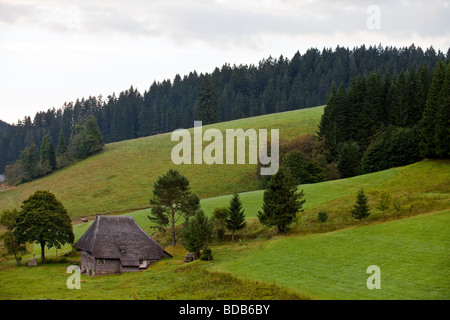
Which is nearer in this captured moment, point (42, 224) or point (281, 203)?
point (281, 203)

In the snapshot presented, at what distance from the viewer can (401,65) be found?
179500mm

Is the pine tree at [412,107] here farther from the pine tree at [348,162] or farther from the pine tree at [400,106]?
the pine tree at [348,162]

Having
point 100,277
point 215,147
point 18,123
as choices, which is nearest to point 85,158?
point 215,147

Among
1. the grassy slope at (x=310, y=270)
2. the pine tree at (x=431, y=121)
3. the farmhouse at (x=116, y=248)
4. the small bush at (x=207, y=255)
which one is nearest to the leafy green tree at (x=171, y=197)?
the farmhouse at (x=116, y=248)

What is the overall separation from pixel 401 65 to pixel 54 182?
472ft

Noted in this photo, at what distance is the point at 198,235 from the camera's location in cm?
4475

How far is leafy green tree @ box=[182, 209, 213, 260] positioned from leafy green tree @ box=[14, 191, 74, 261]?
15852mm

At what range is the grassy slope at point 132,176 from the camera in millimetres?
84875

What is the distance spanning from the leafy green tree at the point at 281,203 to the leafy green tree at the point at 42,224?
23584mm

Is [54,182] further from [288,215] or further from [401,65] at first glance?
[401,65]

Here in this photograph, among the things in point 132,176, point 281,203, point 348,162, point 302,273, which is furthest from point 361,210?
point 132,176

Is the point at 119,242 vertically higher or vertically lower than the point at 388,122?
lower

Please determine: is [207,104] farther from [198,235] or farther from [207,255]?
[207,255]

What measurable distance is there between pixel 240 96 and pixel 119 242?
126 meters
